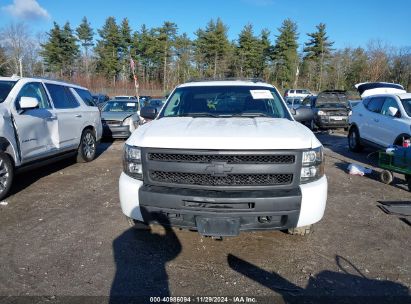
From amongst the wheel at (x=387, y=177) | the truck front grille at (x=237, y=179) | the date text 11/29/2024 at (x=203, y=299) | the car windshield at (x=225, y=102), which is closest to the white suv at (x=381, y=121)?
the wheel at (x=387, y=177)

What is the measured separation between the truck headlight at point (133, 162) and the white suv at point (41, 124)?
2.71 m

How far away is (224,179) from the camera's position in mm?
3373

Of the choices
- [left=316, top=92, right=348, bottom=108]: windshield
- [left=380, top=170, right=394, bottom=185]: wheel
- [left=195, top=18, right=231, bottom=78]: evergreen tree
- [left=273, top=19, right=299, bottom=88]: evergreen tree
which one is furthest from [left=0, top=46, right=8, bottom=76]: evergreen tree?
[left=380, top=170, right=394, bottom=185]: wheel

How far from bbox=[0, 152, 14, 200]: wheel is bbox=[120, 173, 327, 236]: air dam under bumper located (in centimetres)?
290

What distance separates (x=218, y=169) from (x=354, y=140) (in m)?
8.19

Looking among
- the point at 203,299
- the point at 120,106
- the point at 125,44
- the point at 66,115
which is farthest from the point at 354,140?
the point at 125,44

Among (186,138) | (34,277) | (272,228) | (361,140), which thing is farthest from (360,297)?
(361,140)

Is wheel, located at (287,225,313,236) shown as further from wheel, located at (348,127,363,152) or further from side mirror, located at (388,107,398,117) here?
wheel, located at (348,127,363,152)

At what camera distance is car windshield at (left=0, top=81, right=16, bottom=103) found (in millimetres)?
5722

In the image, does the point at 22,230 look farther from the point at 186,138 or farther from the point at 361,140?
the point at 361,140

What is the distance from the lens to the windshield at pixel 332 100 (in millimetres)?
15595

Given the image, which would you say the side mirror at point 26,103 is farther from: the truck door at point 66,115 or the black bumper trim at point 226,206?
the black bumper trim at point 226,206

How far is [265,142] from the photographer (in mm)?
3355

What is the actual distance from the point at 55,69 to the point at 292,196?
64.3 m
